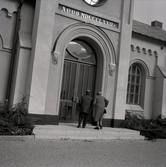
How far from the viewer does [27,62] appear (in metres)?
9.66

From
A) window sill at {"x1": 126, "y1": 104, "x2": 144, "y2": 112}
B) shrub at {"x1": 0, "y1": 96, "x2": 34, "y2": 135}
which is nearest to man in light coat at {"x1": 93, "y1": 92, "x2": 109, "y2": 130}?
shrub at {"x1": 0, "y1": 96, "x2": 34, "y2": 135}

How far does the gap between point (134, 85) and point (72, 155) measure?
877cm

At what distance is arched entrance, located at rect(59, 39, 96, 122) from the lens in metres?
10.8

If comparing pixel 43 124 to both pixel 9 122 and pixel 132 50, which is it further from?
pixel 132 50

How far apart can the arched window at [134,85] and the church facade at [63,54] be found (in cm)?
101

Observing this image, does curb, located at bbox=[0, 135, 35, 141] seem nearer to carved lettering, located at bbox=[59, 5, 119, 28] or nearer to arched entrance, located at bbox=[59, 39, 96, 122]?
arched entrance, located at bbox=[59, 39, 96, 122]

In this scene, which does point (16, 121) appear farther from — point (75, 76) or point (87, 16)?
point (87, 16)

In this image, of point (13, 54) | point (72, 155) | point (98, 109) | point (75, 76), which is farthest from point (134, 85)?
point (72, 155)

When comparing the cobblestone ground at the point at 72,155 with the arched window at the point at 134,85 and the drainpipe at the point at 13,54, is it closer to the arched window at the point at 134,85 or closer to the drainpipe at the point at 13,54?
the drainpipe at the point at 13,54

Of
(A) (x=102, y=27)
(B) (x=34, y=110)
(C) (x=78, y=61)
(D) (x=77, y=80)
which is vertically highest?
(A) (x=102, y=27)

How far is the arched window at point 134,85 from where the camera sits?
13859 mm

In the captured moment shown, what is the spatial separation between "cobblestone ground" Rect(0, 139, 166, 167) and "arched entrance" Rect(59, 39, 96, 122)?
9.71ft

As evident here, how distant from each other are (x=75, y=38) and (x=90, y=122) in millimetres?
4189

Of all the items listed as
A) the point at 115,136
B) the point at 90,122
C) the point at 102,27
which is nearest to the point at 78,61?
the point at 102,27
